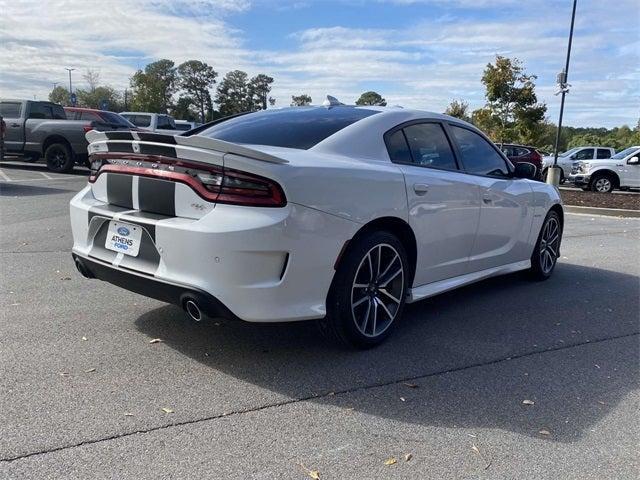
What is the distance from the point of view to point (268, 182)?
10.2ft

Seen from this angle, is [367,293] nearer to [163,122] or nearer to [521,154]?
[521,154]

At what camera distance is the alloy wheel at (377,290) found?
12.1 ft

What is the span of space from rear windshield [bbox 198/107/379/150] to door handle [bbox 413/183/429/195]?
62 cm

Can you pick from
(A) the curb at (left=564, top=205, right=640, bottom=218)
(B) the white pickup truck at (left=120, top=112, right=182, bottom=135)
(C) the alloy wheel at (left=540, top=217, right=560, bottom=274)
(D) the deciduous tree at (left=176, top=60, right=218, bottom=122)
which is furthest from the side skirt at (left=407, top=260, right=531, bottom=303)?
(D) the deciduous tree at (left=176, top=60, right=218, bottom=122)

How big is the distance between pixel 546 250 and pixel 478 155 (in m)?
1.66

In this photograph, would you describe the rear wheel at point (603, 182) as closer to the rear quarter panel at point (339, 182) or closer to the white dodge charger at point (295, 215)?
the white dodge charger at point (295, 215)

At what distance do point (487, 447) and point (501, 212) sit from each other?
2.65 metres

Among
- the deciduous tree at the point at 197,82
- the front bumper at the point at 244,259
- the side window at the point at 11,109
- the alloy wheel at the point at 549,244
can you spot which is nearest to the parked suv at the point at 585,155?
the alloy wheel at the point at 549,244

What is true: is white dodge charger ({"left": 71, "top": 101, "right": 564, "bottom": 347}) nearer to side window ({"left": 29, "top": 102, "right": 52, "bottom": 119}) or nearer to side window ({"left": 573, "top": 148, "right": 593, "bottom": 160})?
side window ({"left": 29, "top": 102, "right": 52, "bottom": 119})

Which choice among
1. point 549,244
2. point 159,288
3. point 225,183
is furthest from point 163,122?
point 225,183

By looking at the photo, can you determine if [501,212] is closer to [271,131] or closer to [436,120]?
[436,120]

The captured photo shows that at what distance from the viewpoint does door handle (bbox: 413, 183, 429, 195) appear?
395cm

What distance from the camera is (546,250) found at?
19.8ft

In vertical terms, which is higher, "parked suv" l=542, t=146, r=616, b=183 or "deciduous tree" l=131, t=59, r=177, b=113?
"deciduous tree" l=131, t=59, r=177, b=113
